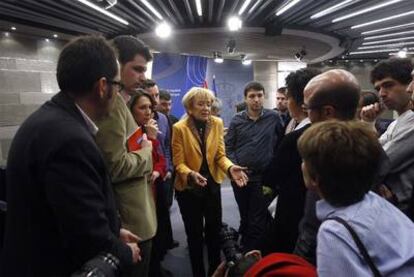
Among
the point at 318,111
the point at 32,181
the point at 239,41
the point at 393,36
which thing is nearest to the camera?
the point at 32,181

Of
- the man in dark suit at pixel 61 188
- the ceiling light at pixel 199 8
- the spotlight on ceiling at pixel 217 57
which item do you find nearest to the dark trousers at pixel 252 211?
the man in dark suit at pixel 61 188

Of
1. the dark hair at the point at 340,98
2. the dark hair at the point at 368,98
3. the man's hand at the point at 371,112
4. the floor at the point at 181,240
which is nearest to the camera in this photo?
the dark hair at the point at 340,98

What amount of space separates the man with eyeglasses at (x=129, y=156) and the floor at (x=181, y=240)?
4.76 feet

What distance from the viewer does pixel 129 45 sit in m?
1.81

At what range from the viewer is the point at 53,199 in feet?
3.65

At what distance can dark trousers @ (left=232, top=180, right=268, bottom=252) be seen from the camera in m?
3.45

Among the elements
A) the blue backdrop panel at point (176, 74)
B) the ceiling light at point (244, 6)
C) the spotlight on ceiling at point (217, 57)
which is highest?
the ceiling light at point (244, 6)

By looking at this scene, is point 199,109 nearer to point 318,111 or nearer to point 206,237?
point 206,237

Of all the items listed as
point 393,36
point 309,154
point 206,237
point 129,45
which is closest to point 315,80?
point 309,154

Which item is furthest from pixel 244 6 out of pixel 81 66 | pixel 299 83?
pixel 81 66

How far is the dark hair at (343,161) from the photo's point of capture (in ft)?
3.19

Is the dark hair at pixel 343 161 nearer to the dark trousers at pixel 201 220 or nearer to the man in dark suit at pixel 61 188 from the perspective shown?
the man in dark suit at pixel 61 188

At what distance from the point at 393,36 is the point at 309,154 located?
8.97 metres

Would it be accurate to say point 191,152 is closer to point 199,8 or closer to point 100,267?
point 100,267
